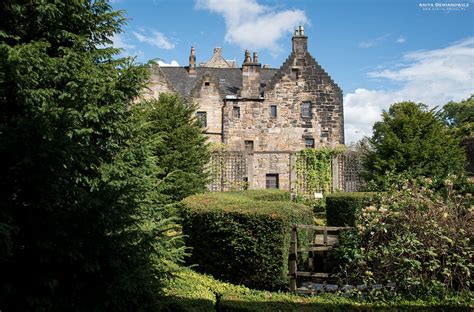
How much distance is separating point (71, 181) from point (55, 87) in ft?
6.94

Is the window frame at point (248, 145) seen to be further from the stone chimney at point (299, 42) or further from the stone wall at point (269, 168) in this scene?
the stone chimney at point (299, 42)

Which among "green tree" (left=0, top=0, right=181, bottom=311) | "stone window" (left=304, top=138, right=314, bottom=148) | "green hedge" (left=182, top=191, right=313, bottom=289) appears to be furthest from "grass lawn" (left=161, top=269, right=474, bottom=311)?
"stone window" (left=304, top=138, right=314, bottom=148)

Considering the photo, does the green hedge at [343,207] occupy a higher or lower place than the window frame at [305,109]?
lower

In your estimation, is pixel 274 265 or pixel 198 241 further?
pixel 198 241

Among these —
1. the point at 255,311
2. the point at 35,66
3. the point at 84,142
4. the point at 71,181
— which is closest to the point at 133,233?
the point at 71,181

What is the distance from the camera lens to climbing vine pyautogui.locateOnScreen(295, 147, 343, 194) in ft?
66.4

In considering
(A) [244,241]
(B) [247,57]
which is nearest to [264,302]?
(A) [244,241]

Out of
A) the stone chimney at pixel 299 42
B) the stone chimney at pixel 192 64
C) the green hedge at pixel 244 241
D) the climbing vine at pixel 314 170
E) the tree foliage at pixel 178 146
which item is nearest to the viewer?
the green hedge at pixel 244 241

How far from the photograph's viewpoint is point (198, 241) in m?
7.45

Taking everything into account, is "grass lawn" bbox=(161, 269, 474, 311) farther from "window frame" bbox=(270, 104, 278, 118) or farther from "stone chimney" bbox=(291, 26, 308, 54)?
"stone chimney" bbox=(291, 26, 308, 54)

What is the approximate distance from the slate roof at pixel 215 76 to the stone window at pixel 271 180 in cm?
859

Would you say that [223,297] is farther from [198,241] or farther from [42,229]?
[42,229]

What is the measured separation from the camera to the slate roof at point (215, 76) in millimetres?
29281

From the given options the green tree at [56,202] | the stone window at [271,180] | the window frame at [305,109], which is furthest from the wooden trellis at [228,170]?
the green tree at [56,202]
